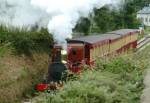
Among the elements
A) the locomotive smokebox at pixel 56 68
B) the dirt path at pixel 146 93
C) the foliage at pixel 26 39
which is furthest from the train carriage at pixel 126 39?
the dirt path at pixel 146 93

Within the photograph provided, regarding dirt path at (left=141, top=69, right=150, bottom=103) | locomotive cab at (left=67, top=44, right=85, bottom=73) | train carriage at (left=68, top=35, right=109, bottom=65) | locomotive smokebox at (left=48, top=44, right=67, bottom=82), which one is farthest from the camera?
train carriage at (left=68, top=35, right=109, bottom=65)

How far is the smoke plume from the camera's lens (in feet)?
54.9

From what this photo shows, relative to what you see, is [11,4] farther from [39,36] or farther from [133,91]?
[133,91]

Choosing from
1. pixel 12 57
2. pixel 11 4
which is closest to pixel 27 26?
pixel 11 4

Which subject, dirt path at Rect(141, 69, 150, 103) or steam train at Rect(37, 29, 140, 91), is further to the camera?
steam train at Rect(37, 29, 140, 91)

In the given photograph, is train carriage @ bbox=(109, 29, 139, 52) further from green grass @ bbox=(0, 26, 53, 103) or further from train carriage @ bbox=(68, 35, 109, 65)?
green grass @ bbox=(0, 26, 53, 103)

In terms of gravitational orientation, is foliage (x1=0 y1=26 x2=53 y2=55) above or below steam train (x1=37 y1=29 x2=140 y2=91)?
above

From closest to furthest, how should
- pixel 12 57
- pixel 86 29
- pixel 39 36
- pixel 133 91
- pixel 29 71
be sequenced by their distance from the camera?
pixel 133 91, pixel 12 57, pixel 29 71, pixel 39 36, pixel 86 29

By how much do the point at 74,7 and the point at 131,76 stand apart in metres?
6.71

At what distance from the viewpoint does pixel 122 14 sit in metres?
39.9

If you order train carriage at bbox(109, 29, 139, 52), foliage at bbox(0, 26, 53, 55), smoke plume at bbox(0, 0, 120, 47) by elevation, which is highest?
smoke plume at bbox(0, 0, 120, 47)

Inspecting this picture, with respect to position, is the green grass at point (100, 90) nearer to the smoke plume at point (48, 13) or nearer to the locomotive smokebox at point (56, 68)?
the locomotive smokebox at point (56, 68)

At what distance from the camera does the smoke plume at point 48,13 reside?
658 inches

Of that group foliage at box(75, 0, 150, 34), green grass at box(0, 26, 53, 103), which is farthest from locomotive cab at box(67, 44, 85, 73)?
foliage at box(75, 0, 150, 34)
